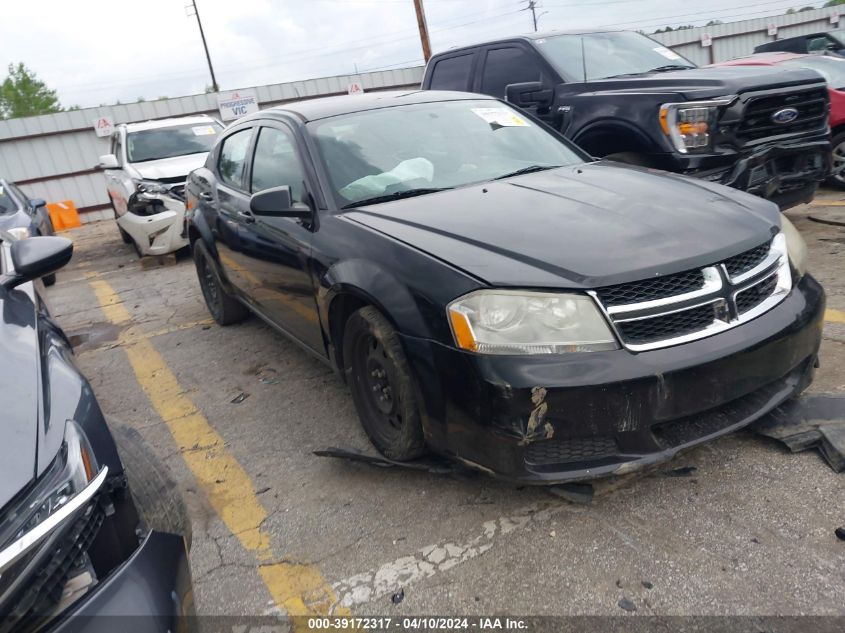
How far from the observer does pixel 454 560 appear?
2299mm

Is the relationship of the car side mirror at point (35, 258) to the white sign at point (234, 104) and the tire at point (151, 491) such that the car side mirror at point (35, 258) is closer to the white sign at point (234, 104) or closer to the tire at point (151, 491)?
the tire at point (151, 491)

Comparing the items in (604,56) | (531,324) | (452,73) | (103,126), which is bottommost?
(531,324)

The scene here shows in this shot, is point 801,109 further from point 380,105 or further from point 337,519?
point 337,519

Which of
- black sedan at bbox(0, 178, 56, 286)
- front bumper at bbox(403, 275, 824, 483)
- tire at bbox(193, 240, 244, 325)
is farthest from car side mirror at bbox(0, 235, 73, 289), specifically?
black sedan at bbox(0, 178, 56, 286)

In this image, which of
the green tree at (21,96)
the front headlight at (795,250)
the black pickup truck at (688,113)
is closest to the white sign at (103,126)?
the black pickup truck at (688,113)

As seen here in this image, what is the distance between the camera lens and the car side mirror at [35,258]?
8.42 feet

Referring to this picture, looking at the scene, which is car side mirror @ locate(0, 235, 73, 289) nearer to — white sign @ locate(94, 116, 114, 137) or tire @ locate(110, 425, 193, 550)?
tire @ locate(110, 425, 193, 550)

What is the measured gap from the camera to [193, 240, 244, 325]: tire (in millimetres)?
4982

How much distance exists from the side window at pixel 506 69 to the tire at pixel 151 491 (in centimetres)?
505

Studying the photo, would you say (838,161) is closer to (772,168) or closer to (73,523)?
(772,168)

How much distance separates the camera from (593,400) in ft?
6.94

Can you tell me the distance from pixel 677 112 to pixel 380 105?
2.41 metres

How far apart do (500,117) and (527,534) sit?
8.00ft

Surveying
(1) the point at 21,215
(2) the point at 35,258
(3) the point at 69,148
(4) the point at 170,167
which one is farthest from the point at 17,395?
(3) the point at 69,148
